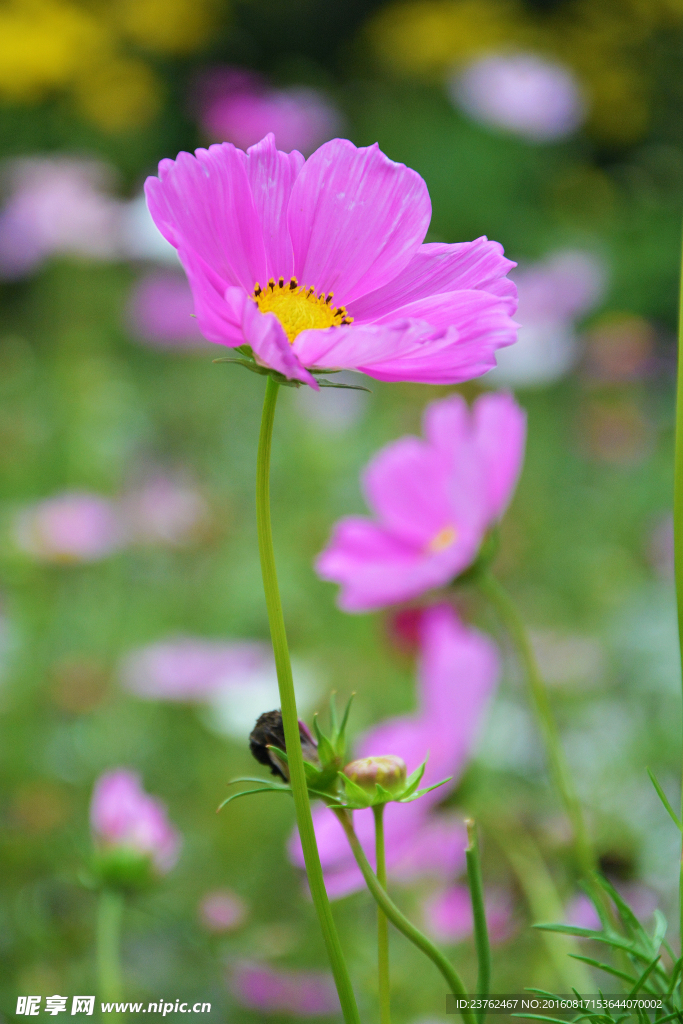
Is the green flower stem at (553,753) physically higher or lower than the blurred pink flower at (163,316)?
lower

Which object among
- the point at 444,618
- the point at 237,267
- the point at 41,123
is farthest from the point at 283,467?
the point at 41,123

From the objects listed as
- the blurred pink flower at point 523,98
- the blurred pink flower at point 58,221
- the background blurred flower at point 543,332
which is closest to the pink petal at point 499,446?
the background blurred flower at point 543,332

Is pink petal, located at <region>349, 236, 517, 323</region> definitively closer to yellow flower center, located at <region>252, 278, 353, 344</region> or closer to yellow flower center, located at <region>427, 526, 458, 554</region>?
yellow flower center, located at <region>252, 278, 353, 344</region>

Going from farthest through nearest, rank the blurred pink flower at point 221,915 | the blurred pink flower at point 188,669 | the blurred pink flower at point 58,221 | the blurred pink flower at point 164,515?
the blurred pink flower at point 58,221
the blurred pink flower at point 164,515
the blurred pink flower at point 188,669
the blurred pink flower at point 221,915

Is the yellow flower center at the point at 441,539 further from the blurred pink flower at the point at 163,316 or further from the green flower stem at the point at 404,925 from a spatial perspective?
the blurred pink flower at the point at 163,316

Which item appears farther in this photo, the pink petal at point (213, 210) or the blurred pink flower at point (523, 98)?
the blurred pink flower at point (523, 98)

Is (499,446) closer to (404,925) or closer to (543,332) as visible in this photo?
(404,925)

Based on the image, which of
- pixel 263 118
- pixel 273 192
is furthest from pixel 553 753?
pixel 263 118
